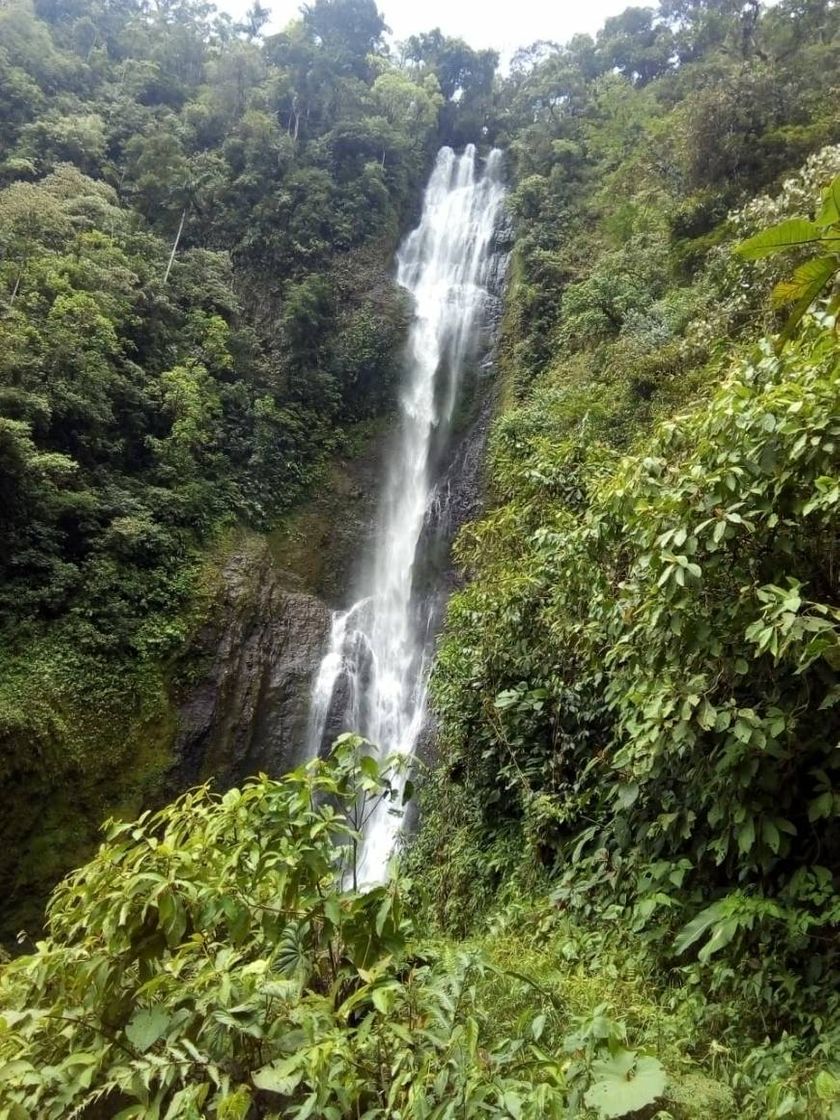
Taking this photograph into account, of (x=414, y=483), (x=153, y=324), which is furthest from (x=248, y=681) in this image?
(x=153, y=324)

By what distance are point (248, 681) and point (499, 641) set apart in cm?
798

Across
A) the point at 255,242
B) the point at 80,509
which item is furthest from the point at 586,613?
the point at 255,242

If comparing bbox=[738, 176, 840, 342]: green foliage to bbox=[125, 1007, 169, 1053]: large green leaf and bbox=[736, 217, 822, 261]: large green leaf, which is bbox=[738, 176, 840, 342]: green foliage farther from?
Result: bbox=[125, 1007, 169, 1053]: large green leaf

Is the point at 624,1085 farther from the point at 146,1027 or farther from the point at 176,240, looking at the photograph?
the point at 176,240

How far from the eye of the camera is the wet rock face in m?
11.3

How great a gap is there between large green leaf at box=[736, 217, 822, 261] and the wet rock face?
1069cm

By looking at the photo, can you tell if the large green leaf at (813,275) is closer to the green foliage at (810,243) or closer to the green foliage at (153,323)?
the green foliage at (810,243)

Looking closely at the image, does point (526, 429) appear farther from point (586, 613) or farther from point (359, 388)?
point (359, 388)

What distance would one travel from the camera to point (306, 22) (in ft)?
76.7

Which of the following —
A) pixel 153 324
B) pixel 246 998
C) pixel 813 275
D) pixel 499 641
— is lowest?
pixel 246 998

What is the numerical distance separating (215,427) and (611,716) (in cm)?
1296

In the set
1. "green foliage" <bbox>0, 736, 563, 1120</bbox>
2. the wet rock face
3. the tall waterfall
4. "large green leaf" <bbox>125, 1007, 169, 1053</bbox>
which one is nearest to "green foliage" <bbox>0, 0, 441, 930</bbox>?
the wet rock face

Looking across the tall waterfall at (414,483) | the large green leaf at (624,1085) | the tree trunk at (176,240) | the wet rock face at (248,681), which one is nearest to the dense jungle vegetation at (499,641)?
the large green leaf at (624,1085)

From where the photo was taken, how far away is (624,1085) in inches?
53.7
